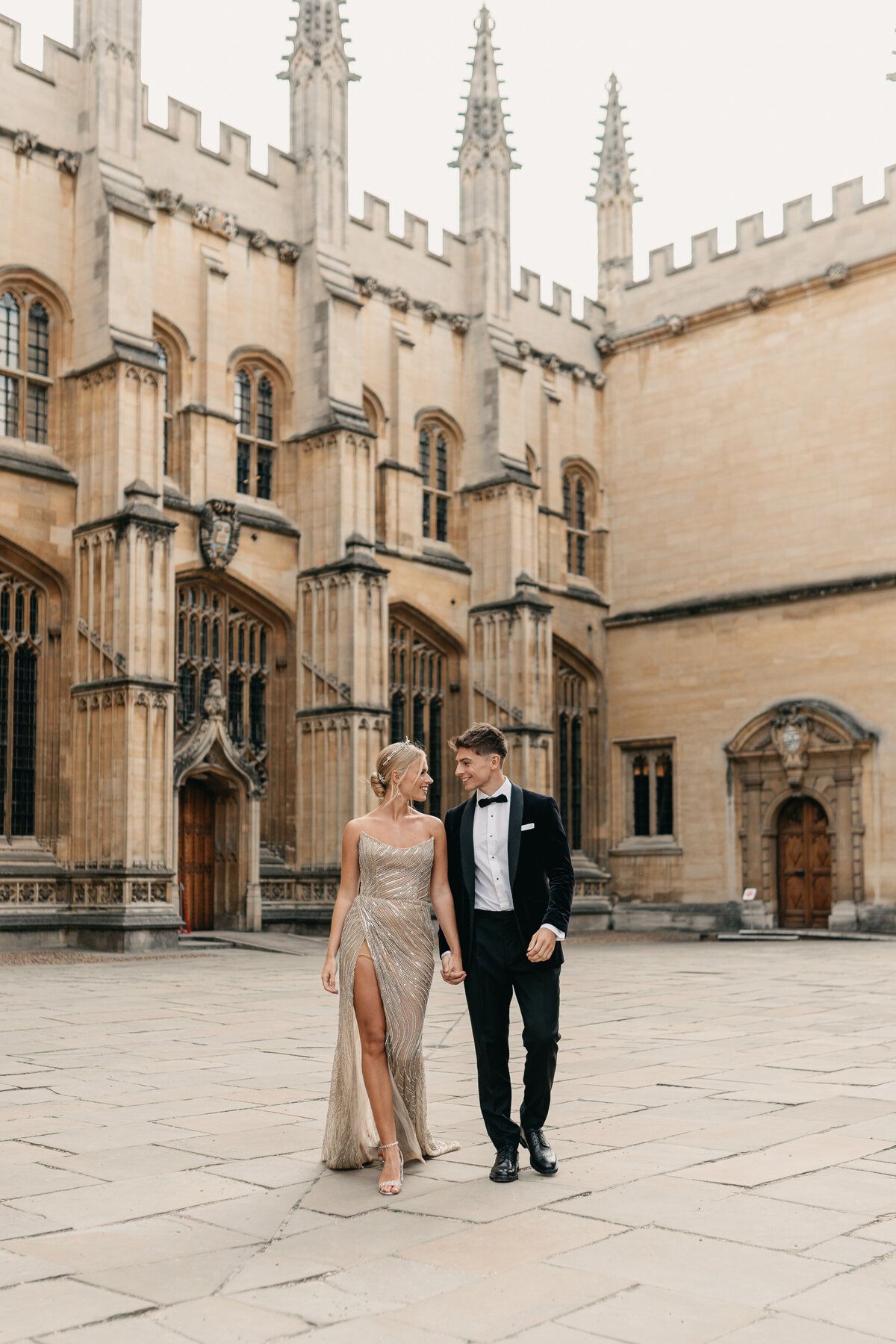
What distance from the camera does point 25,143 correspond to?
773 inches

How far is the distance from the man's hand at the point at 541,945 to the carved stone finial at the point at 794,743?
2057cm

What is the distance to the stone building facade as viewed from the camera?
1919 cm

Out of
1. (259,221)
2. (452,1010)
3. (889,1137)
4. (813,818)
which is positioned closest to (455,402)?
(259,221)

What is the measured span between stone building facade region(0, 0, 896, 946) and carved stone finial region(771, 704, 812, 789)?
0.11 metres

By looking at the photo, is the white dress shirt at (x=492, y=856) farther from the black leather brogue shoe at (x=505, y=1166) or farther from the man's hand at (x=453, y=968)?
the black leather brogue shoe at (x=505, y=1166)

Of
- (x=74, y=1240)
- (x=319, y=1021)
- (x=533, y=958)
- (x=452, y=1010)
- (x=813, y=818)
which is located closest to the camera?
(x=74, y=1240)

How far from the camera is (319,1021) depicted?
10.5m

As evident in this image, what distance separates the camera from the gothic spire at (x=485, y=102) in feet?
87.9

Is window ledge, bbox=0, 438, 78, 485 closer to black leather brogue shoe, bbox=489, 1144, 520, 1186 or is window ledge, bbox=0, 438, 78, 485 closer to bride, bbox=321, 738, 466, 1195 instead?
bride, bbox=321, 738, 466, 1195

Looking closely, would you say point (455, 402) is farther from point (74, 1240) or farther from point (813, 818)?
point (74, 1240)

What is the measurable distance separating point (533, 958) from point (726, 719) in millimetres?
21770

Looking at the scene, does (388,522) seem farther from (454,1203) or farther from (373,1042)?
(454,1203)

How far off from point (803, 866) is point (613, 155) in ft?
52.7

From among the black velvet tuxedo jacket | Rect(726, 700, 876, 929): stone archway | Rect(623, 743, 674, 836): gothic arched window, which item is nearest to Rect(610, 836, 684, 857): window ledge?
Rect(623, 743, 674, 836): gothic arched window
